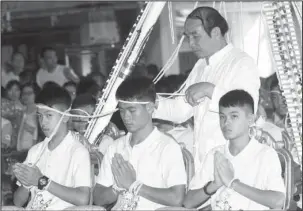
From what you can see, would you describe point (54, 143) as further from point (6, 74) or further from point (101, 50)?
point (101, 50)

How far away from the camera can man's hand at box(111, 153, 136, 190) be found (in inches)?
100.0

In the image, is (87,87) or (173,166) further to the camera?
(87,87)

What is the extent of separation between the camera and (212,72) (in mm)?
2801

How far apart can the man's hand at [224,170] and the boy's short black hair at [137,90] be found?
41 centimetres

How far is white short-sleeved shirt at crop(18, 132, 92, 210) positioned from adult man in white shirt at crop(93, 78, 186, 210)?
0.25 feet

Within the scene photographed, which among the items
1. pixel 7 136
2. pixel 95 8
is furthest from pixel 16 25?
pixel 7 136

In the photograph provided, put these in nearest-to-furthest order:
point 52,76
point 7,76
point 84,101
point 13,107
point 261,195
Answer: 1. point 261,195
2. point 84,101
3. point 13,107
4. point 52,76
5. point 7,76

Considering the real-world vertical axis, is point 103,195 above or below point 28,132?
below

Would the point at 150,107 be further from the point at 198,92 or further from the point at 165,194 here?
the point at 165,194

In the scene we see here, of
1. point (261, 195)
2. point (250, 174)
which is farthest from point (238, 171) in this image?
point (261, 195)

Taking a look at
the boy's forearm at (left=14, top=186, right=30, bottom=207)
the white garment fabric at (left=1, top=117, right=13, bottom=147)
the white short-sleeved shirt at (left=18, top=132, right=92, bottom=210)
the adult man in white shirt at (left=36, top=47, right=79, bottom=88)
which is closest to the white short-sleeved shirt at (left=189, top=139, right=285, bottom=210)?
the white short-sleeved shirt at (left=18, top=132, right=92, bottom=210)

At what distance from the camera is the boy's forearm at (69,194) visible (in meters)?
2.65

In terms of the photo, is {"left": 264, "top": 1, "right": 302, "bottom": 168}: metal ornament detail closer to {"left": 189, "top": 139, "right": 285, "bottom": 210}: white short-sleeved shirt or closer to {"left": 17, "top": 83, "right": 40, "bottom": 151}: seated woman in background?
{"left": 189, "top": 139, "right": 285, "bottom": 210}: white short-sleeved shirt

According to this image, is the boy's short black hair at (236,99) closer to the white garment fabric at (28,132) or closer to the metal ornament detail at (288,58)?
the metal ornament detail at (288,58)
